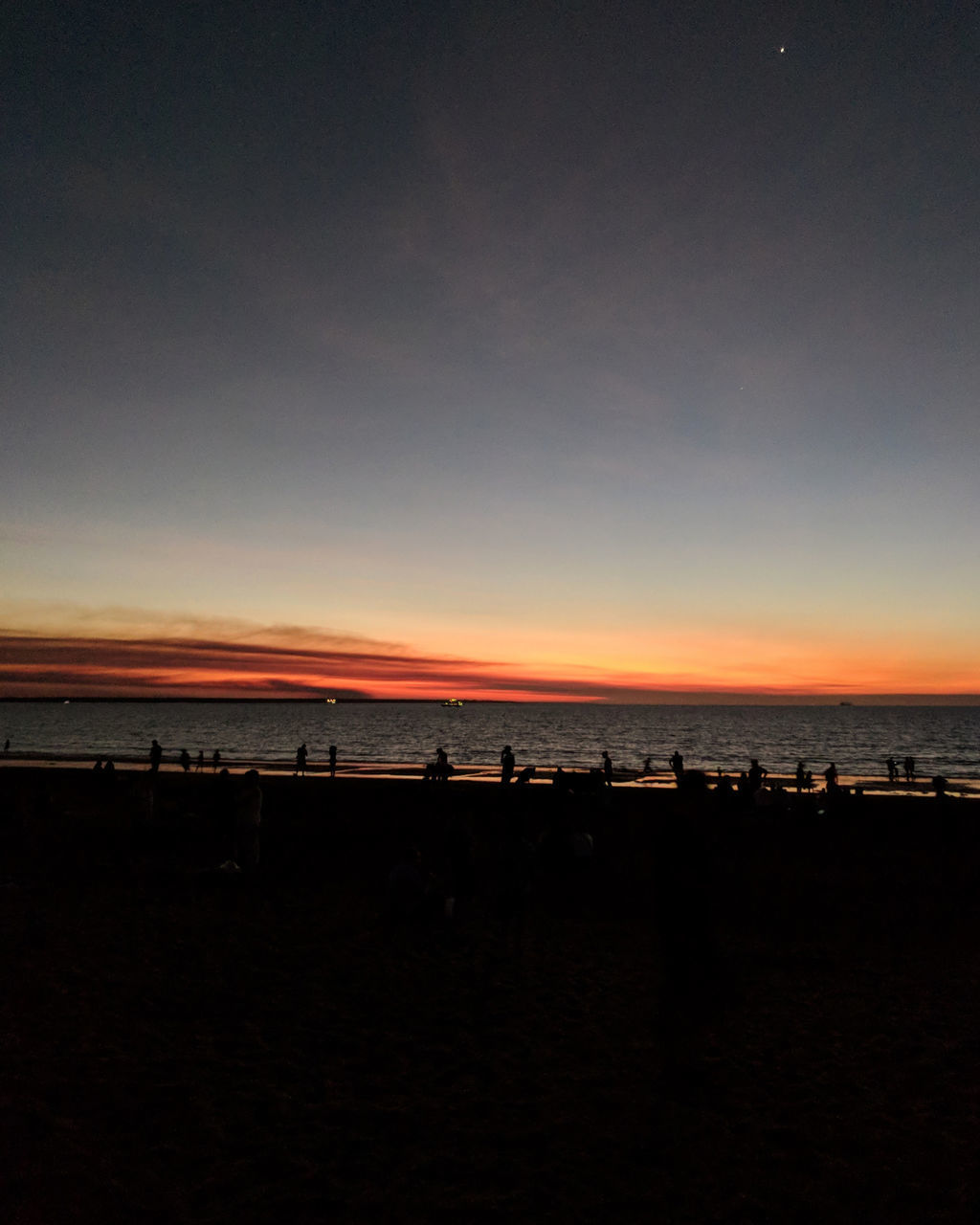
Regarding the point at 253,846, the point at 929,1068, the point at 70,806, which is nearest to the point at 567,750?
the point at 70,806

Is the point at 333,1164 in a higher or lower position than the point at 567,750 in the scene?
higher

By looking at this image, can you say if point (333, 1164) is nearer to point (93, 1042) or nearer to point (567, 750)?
point (93, 1042)

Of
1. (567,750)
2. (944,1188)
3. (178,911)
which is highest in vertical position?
(944,1188)

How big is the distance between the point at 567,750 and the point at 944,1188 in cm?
9504

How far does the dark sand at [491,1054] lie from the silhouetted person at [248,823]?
0.49 meters

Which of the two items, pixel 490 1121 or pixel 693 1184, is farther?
pixel 490 1121

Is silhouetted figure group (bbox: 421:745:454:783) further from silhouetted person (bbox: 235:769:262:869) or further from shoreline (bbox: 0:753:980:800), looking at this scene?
silhouetted person (bbox: 235:769:262:869)

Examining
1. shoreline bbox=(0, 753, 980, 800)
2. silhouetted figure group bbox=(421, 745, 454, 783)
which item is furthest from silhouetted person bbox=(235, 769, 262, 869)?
shoreline bbox=(0, 753, 980, 800)

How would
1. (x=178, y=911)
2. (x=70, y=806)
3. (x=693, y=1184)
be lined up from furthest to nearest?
(x=70, y=806)
(x=178, y=911)
(x=693, y=1184)

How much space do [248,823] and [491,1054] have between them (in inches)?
363

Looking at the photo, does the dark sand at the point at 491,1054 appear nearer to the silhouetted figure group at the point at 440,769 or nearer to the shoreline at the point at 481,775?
the silhouetted figure group at the point at 440,769

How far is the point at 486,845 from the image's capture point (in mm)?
20969

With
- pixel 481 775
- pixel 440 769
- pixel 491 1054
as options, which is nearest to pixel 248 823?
pixel 491 1054

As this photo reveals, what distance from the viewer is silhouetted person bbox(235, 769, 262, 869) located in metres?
15.1
